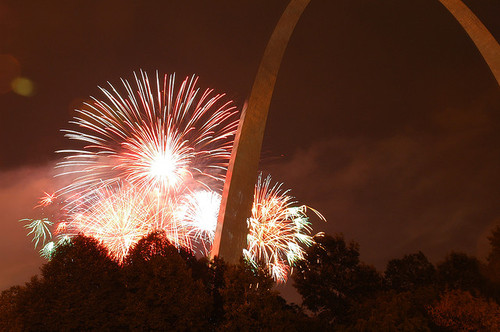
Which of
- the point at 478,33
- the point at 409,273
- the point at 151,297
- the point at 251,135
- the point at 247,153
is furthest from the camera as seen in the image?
the point at 409,273

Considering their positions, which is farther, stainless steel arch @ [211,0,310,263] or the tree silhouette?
the tree silhouette

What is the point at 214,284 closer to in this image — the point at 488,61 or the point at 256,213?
the point at 256,213

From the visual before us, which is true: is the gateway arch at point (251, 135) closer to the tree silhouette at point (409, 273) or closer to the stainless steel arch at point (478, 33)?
the stainless steel arch at point (478, 33)

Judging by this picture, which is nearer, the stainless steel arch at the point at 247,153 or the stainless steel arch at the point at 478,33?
the stainless steel arch at the point at 247,153

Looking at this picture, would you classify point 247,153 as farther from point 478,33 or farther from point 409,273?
point 409,273

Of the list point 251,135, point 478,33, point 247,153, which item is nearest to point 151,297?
point 247,153

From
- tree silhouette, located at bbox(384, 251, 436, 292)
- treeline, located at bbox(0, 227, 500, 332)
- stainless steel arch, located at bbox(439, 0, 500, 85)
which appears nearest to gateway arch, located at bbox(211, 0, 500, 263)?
stainless steel arch, located at bbox(439, 0, 500, 85)

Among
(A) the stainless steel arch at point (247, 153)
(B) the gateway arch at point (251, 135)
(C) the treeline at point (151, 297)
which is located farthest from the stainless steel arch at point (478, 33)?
(C) the treeline at point (151, 297)

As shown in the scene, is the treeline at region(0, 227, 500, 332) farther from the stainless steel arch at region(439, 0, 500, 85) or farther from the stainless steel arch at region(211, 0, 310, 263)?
the stainless steel arch at region(439, 0, 500, 85)
